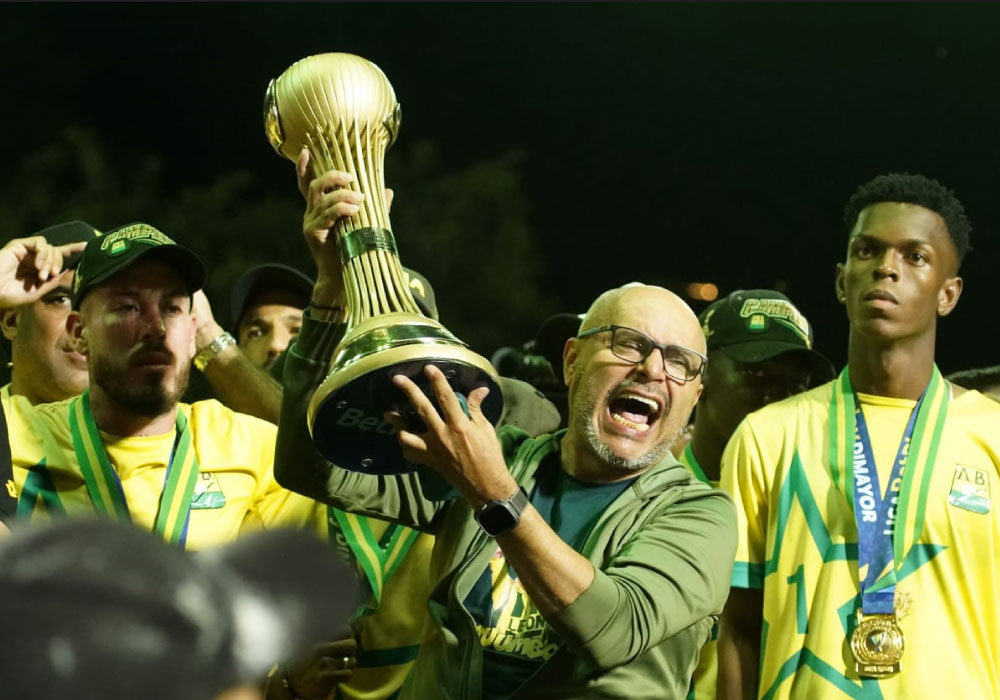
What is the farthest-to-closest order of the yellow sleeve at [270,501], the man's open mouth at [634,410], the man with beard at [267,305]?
the man with beard at [267,305] < the yellow sleeve at [270,501] < the man's open mouth at [634,410]

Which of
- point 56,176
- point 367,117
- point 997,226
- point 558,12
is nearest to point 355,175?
point 367,117

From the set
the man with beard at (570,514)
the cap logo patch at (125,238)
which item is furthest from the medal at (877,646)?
the cap logo patch at (125,238)

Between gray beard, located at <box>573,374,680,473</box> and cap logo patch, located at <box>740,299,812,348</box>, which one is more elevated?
cap logo patch, located at <box>740,299,812,348</box>

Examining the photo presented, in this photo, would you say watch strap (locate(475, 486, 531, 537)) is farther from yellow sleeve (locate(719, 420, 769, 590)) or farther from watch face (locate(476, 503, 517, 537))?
yellow sleeve (locate(719, 420, 769, 590))

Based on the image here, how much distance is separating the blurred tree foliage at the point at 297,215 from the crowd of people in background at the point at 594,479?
4.48 m

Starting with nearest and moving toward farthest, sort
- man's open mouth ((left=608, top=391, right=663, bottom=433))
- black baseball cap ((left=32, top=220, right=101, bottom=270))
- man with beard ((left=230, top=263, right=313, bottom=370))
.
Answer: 1. man's open mouth ((left=608, top=391, right=663, bottom=433))
2. black baseball cap ((left=32, top=220, right=101, bottom=270))
3. man with beard ((left=230, top=263, right=313, bottom=370))

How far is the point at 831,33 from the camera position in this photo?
27.9 ft

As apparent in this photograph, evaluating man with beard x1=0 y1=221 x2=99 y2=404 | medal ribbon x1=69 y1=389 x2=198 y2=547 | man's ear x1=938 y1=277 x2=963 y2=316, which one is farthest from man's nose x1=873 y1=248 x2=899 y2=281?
man with beard x1=0 y1=221 x2=99 y2=404

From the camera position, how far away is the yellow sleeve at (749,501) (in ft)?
9.87

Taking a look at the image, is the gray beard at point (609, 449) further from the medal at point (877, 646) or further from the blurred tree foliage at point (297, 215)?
the blurred tree foliage at point (297, 215)

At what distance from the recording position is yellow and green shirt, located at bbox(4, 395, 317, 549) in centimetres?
278

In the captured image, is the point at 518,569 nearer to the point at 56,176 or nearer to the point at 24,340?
the point at 24,340

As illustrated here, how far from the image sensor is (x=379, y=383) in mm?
2031

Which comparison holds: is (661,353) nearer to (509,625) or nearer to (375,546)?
(509,625)
